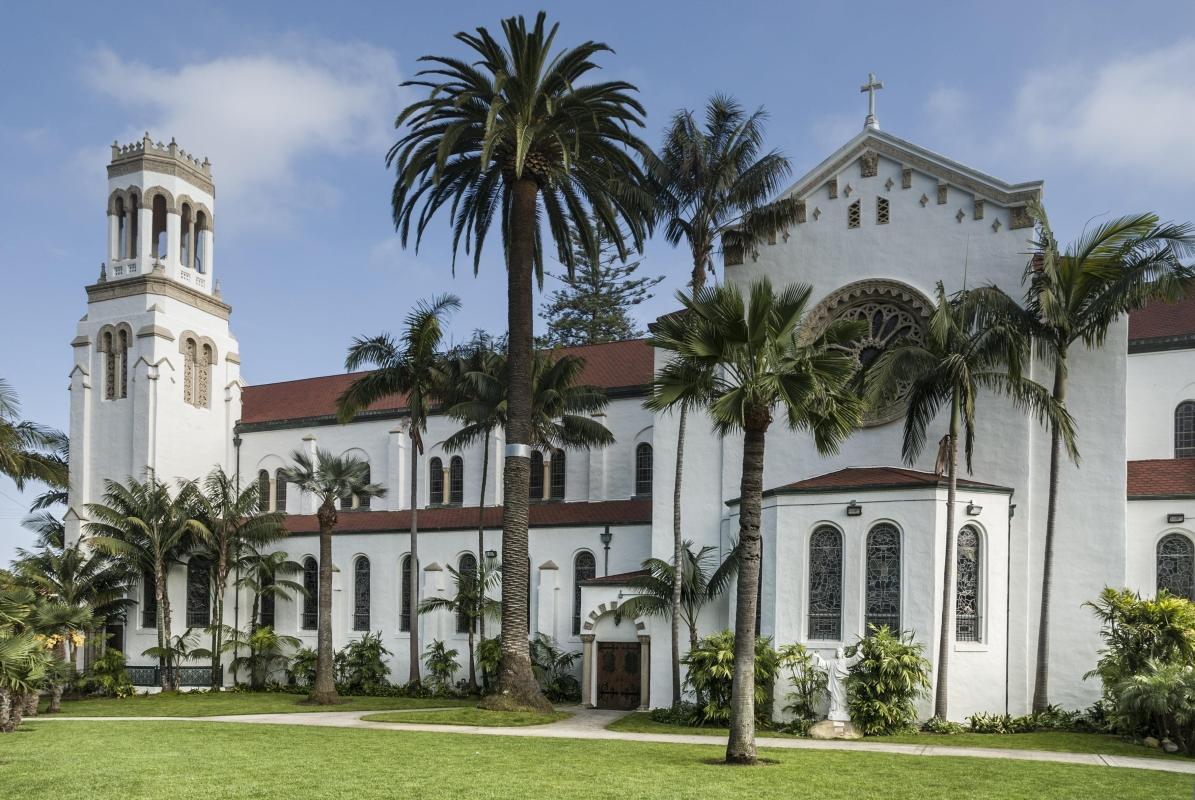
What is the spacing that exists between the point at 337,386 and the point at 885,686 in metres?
30.5

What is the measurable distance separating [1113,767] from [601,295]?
54343 millimetres

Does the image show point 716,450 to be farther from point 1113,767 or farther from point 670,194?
point 1113,767

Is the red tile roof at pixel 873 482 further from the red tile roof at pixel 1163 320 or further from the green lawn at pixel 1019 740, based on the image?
the red tile roof at pixel 1163 320

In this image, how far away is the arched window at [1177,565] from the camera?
26359 millimetres

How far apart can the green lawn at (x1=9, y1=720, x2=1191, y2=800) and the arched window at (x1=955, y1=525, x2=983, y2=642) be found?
266 inches

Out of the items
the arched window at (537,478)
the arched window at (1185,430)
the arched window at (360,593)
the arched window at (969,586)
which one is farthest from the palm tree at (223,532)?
the arched window at (1185,430)

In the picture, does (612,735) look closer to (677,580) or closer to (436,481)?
(677,580)

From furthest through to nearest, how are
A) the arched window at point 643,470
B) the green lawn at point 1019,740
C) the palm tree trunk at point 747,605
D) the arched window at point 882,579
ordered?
the arched window at point 643,470 < the arched window at point 882,579 < the green lawn at point 1019,740 < the palm tree trunk at point 747,605

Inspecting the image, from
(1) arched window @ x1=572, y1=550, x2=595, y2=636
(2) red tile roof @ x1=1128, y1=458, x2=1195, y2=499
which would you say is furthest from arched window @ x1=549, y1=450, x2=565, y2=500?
(2) red tile roof @ x1=1128, y1=458, x2=1195, y2=499

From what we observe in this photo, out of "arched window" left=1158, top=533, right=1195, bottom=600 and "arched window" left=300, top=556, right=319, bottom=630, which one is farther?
"arched window" left=300, top=556, right=319, bottom=630

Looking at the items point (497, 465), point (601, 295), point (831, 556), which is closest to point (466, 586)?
point (497, 465)

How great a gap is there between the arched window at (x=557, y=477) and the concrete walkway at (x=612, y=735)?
38.7ft

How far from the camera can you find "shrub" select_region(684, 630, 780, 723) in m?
25.4

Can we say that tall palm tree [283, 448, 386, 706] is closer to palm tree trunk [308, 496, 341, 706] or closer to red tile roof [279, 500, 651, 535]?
palm tree trunk [308, 496, 341, 706]
